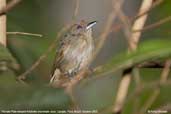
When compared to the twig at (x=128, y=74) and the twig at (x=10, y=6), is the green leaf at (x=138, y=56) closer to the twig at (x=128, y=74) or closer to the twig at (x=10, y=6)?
the twig at (x=128, y=74)

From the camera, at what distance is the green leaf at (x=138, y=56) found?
60cm

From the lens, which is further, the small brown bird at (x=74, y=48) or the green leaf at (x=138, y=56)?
the small brown bird at (x=74, y=48)

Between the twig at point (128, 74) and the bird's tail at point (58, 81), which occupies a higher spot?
the twig at point (128, 74)

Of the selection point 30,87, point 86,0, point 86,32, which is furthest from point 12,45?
point 86,0

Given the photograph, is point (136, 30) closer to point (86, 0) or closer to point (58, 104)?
point (58, 104)

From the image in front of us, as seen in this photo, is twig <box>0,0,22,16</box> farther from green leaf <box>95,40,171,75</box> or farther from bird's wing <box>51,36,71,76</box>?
A: bird's wing <box>51,36,71,76</box>

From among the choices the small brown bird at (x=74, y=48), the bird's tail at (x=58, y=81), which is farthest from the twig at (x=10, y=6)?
the small brown bird at (x=74, y=48)

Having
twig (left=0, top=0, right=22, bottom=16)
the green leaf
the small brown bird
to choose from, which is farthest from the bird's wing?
the green leaf

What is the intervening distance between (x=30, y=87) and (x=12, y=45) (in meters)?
0.55

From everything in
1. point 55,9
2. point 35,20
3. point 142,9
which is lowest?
point 55,9

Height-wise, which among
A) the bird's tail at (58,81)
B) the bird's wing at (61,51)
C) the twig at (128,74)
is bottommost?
the bird's wing at (61,51)

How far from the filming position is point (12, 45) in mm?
1186

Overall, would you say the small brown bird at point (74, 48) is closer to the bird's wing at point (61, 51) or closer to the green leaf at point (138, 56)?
the bird's wing at point (61, 51)

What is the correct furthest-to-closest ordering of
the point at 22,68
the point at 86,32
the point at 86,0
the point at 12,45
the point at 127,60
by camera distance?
the point at 86,0 → the point at 86,32 → the point at 12,45 → the point at 22,68 → the point at 127,60
